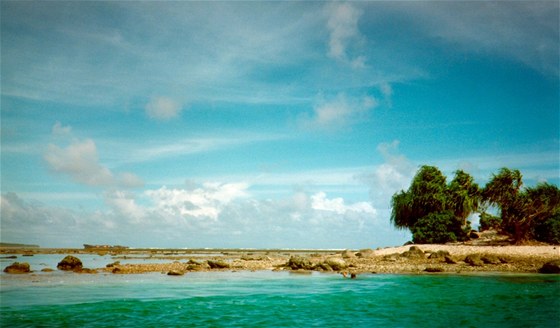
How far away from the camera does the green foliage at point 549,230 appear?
153 feet

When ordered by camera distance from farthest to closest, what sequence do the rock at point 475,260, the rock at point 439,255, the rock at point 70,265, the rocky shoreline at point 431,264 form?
the rock at point 439,255
the rock at point 70,265
the rock at point 475,260
the rocky shoreline at point 431,264

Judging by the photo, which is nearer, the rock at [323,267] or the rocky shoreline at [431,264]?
the rocky shoreline at [431,264]

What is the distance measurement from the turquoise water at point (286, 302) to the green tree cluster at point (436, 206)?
25.3 m

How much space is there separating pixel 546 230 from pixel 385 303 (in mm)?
38774

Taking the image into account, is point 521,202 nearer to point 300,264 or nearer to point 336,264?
point 336,264

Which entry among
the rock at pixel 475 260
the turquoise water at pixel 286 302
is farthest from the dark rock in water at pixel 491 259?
the turquoise water at pixel 286 302

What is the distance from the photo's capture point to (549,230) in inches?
1859

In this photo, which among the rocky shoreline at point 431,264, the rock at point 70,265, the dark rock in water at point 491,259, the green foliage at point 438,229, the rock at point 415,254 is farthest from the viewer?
the green foliage at point 438,229

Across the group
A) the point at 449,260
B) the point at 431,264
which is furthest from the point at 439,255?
the point at 431,264

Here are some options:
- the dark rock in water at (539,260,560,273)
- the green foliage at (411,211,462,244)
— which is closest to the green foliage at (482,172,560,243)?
the green foliage at (411,211,462,244)

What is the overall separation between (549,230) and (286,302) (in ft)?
138

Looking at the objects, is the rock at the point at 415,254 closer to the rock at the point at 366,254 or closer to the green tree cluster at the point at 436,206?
the rock at the point at 366,254

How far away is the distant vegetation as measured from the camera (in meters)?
47.0

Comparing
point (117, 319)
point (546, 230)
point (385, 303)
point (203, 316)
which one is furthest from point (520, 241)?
point (117, 319)
